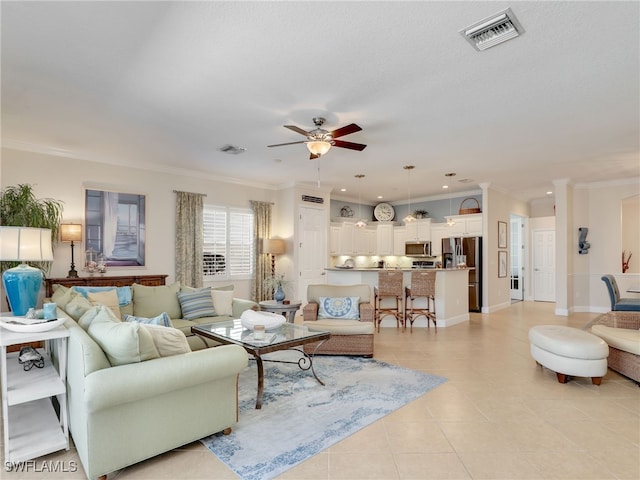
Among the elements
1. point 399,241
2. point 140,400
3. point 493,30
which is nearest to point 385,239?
point 399,241

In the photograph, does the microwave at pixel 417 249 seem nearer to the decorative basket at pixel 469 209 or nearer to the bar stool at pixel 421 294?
the decorative basket at pixel 469 209

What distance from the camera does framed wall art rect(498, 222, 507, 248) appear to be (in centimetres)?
892

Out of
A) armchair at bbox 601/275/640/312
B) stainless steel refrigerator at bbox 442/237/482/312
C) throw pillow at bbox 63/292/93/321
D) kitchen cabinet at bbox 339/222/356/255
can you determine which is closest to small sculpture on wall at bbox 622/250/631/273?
armchair at bbox 601/275/640/312

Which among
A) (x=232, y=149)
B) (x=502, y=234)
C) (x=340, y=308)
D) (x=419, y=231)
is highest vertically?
(x=232, y=149)

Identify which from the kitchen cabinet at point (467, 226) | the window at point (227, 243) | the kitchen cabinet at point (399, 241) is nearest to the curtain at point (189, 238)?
the window at point (227, 243)

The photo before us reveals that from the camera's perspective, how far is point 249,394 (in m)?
3.47

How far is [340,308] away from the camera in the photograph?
5141 mm

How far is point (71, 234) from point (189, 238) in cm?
186

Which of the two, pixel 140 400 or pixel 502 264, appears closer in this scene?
pixel 140 400

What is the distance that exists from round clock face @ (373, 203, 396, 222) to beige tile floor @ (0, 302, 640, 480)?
6.63m

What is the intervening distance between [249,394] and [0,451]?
178 centimetres

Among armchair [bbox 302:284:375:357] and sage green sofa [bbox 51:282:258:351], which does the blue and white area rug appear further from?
sage green sofa [bbox 51:282:258:351]

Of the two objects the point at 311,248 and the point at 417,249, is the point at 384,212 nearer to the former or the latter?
the point at 417,249

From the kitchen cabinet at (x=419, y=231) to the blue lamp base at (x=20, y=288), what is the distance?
330 inches
